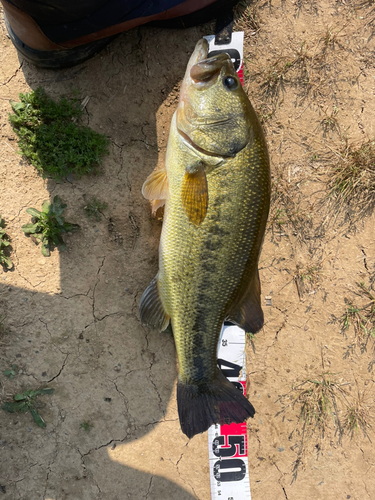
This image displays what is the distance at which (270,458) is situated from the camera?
3.04 metres

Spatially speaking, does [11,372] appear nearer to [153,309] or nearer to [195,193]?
[153,309]

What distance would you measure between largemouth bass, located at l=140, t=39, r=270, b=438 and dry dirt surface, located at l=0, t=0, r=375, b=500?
61cm

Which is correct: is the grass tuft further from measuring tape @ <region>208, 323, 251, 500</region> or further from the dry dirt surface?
measuring tape @ <region>208, 323, 251, 500</region>

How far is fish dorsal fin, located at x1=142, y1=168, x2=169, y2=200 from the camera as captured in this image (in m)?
2.36

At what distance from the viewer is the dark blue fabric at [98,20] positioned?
2.10 meters

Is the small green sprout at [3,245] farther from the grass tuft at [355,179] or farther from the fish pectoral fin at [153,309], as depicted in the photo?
the grass tuft at [355,179]

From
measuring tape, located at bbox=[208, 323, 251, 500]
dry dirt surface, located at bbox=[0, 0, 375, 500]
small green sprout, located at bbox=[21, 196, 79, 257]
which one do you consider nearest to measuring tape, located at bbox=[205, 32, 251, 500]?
measuring tape, located at bbox=[208, 323, 251, 500]

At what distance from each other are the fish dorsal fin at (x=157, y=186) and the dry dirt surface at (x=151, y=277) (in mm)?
452

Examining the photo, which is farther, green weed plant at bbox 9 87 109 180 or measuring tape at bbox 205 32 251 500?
measuring tape at bbox 205 32 251 500

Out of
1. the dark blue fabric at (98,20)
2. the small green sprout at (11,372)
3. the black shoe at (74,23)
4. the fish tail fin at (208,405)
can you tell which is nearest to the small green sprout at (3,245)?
the small green sprout at (11,372)

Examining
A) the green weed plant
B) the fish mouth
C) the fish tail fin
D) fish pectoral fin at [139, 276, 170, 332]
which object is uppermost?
the fish mouth

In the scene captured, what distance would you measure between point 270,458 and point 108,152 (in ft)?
10.4

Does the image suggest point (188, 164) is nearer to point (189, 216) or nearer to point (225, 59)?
point (189, 216)

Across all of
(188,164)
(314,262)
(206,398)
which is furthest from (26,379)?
(314,262)
